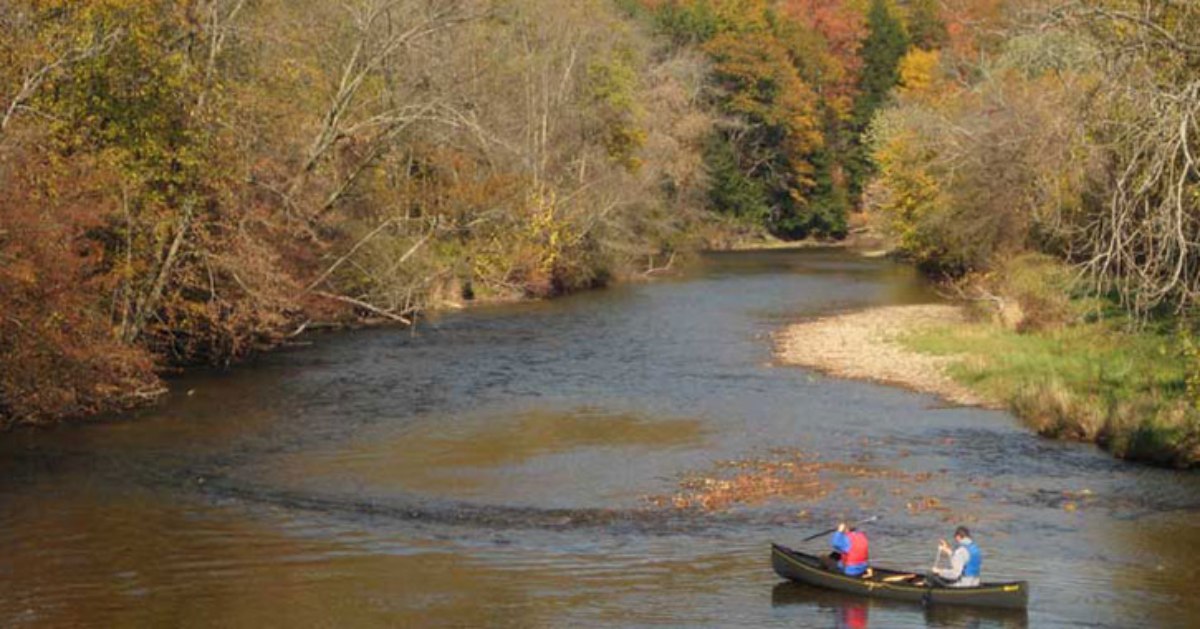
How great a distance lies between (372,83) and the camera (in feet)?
159

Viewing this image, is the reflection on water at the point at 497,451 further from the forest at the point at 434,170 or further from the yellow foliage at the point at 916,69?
the yellow foliage at the point at 916,69

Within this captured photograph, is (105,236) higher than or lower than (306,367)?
higher

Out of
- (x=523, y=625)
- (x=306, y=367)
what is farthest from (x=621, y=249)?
(x=523, y=625)

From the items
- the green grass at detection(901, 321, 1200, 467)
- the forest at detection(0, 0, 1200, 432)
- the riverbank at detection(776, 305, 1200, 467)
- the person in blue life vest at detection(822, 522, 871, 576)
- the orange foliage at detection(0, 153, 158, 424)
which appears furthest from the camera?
the orange foliage at detection(0, 153, 158, 424)

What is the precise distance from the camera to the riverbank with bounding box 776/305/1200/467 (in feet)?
96.7

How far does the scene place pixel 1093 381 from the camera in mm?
34250

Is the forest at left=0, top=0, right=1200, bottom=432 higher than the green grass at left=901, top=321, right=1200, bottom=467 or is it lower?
higher

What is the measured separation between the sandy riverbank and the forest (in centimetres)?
377

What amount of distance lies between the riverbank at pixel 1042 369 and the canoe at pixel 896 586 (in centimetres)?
691

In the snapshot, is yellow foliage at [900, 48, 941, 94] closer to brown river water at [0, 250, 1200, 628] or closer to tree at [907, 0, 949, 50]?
tree at [907, 0, 949, 50]

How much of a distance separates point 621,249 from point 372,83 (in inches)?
836

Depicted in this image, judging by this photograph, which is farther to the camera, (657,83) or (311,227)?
(657,83)

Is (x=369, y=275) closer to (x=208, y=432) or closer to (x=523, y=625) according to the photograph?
(x=208, y=432)

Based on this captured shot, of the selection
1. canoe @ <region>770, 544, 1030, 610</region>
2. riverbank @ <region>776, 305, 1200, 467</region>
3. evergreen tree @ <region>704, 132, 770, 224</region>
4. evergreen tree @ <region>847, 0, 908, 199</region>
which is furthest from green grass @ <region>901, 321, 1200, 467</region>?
evergreen tree @ <region>847, 0, 908, 199</region>
